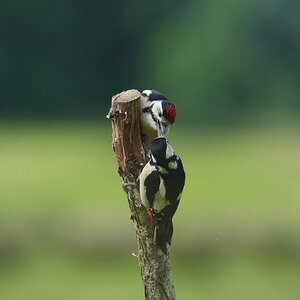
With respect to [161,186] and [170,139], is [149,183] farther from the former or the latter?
[170,139]

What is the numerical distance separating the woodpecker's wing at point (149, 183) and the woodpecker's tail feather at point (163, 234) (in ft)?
0.20

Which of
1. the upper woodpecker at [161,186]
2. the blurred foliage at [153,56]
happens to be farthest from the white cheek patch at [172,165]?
the blurred foliage at [153,56]

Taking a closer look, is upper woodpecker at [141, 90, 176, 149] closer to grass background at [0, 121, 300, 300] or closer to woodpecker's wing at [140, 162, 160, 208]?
woodpecker's wing at [140, 162, 160, 208]

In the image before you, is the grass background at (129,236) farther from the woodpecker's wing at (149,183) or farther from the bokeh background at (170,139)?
the woodpecker's wing at (149,183)

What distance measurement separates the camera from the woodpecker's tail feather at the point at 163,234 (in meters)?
3.22

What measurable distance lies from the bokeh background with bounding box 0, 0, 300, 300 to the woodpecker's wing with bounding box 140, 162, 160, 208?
5334mm

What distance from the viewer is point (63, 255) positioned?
9.79 meters

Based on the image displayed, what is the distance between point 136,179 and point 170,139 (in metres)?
13.6

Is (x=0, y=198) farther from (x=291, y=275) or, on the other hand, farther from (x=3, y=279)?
(x=291, y=275)

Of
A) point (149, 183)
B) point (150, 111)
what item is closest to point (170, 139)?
point (150, 111)

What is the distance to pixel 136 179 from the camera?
3.26 meters

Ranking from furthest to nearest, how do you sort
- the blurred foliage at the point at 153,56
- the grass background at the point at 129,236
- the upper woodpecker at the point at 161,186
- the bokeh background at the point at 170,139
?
1. the blurred foliage at the point at 153,56
2. the bokeh background at the point at 170,139
3. the grass background at the point at 129,236
4. the upper woodpecker at the point at 161,186

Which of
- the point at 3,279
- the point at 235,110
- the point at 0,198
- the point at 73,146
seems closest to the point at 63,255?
the point at 3,279

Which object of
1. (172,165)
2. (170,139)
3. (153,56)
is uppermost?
(153,56)
